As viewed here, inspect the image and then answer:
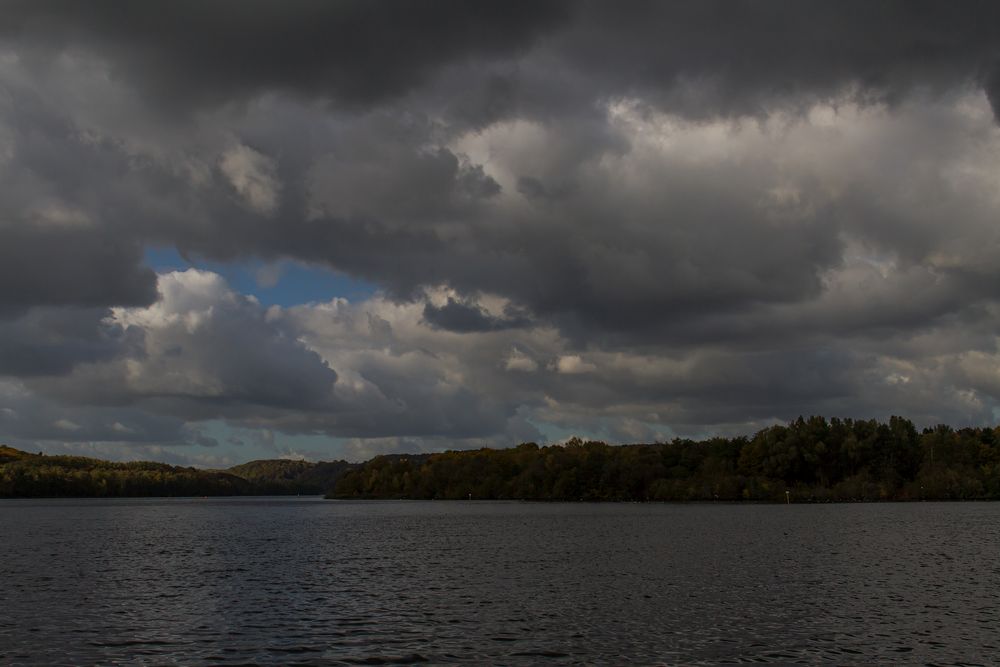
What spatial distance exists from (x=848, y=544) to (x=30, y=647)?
93278 millimetres

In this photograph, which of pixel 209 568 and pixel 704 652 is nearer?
pixel 704 652

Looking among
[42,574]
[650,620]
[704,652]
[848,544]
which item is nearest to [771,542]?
[848,544]

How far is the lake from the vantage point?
143 ft

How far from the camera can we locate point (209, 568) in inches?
3438

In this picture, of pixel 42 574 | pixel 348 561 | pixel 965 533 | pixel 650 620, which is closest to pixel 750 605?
pixel 650 620

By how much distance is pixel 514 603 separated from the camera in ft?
195

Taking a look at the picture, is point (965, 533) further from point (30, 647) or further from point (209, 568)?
point (30, 647)

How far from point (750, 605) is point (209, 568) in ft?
185

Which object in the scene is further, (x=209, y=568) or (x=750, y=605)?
(x=209, y=568)

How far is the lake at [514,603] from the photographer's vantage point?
43.5m

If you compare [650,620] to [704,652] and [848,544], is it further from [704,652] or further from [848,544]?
[848,544]

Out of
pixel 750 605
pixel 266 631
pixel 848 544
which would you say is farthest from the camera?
pixel 848 544

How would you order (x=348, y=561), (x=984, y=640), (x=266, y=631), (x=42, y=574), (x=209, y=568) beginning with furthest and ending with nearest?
(x=348, y=561) < (x=209, y=568) < (x=42, y=574) < (x=266, y=631) < (x=984, y=640)

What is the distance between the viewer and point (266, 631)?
50.0 metres
